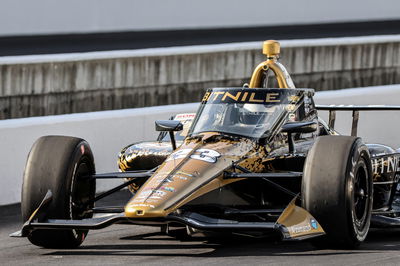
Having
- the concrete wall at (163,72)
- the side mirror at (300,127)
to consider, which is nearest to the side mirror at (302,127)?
the side mirror at (300,127)

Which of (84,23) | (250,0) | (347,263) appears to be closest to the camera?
(347,263)

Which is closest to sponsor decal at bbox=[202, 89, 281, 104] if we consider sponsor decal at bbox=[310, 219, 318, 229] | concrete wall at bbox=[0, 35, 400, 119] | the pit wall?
sponsor decal at bbox=[310, 219, 318, 229]

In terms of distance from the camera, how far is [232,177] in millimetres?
9602

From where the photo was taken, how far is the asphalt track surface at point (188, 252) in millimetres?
8922

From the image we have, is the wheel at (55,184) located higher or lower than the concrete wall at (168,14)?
lower

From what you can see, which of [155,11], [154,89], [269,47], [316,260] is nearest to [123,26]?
[155,11]

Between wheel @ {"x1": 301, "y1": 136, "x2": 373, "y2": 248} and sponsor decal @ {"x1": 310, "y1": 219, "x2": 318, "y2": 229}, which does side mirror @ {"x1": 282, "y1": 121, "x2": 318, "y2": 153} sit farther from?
sponsor decal @ {"x1": 310, "y1": 219, "x2": 318, "y2": 229}

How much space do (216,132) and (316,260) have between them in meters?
1.91

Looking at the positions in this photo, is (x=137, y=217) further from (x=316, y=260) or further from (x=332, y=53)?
(x=332, y=53)

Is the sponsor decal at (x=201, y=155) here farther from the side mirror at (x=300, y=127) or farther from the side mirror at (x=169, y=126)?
the side mirror at (x=300, y=127)

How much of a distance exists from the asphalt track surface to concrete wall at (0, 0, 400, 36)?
45.2ft

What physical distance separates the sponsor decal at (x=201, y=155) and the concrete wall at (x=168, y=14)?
14159 millimetres

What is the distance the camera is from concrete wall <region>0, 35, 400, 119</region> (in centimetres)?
1894

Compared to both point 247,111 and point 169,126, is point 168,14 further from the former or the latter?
point 169,126
